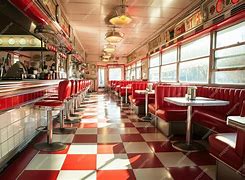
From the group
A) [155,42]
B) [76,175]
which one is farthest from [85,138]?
[155,42]

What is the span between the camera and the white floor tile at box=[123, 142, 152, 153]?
10.9 feet

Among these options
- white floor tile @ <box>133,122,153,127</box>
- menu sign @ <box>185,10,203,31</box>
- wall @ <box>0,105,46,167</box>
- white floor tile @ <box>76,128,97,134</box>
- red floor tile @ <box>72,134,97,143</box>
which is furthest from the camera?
menu sign @ <box>185,10,203,31</box>

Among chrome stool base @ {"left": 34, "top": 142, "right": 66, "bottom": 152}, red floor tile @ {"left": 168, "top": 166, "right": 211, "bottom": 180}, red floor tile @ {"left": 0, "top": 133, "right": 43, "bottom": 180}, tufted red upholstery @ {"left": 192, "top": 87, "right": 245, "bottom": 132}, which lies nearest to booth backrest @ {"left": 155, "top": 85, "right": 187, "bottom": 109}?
tufted red upholstery @ {"left": 192, "top": 87, "right": 245, "bottom": 132}

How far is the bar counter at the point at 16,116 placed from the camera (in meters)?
2.57

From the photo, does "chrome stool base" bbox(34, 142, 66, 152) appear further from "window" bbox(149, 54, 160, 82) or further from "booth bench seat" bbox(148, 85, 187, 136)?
"window" bbox(149, 54, 160, 82)

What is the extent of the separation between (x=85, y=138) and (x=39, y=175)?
60.6 inches

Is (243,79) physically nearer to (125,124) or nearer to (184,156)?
(184,156)

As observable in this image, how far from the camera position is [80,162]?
2844mm

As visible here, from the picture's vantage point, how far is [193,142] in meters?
3.78

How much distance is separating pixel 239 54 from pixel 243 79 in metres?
0.50

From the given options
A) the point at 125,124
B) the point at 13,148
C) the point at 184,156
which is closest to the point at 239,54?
the point at 184,156

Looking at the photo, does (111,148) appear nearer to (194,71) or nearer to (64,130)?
(64,130)

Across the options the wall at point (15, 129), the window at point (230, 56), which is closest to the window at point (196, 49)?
the window at point (230, 56)

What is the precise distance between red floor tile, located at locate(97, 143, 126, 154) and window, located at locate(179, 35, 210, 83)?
3.11m
